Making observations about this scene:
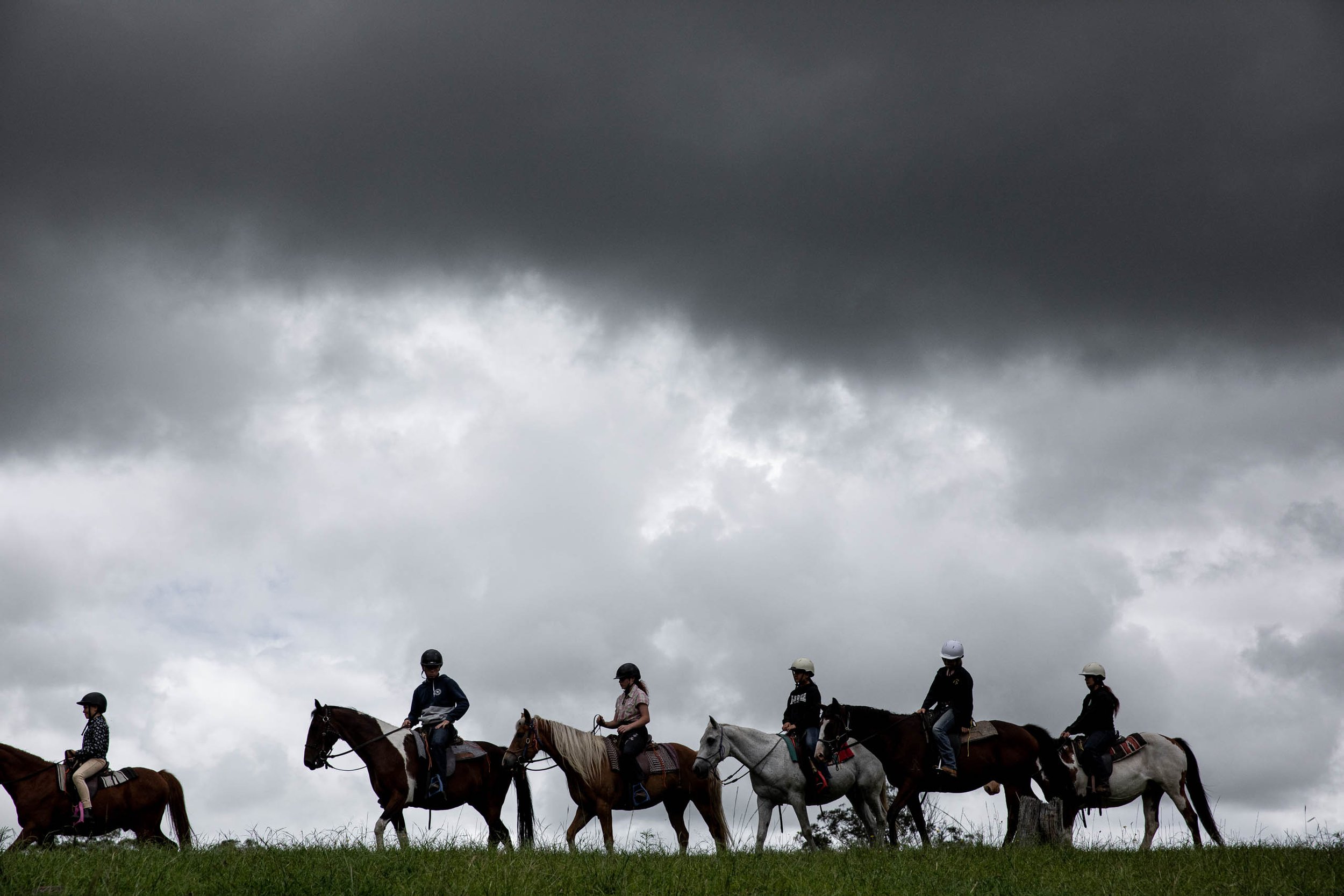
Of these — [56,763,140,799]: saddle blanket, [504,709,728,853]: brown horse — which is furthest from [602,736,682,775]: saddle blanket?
[56,763,140,799]: saddle blanket

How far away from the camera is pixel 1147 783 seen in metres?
17.2

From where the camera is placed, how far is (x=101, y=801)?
53.5ft

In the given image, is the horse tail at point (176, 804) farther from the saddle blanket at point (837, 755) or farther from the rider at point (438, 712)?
the saddle blanket at point (837, 755)

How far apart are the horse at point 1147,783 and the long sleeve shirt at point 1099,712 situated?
1.28 feet

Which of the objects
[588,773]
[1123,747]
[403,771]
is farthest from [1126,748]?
[403,771]

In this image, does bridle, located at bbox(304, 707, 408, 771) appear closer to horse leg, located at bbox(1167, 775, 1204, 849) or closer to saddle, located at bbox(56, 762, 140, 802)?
saddle, located at bbox(56, 762, 140, 802)

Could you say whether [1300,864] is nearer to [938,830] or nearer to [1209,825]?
[1209,825]

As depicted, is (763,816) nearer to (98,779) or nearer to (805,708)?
(805,708)

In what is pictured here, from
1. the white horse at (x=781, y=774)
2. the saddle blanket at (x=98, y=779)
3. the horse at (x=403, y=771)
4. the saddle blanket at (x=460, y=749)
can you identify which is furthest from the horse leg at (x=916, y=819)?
the saddle blanket at (x=98, y=779)

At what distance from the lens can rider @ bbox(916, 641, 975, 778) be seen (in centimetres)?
1638

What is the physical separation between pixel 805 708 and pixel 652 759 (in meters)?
2.34

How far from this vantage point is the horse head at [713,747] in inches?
662

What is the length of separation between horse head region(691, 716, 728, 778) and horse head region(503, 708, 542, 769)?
233 centimetres

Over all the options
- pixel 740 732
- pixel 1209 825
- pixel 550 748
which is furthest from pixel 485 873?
pixel 1209 825
